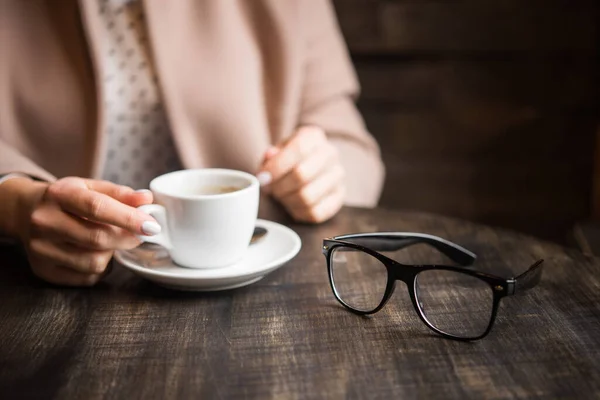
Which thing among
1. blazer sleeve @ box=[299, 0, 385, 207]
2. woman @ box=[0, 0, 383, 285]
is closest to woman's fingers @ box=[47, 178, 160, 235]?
woman @ box=[0, 0, 383, 285]

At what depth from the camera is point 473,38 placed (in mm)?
1729

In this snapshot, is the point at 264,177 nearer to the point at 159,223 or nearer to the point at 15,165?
the point at 159,223

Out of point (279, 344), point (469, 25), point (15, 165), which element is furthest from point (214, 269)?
point (469, 25)

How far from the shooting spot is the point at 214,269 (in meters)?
0.78

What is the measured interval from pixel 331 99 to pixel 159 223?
23.3 inches

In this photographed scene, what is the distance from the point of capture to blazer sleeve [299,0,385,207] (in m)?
1.24

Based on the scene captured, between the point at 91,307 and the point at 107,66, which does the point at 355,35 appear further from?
the point at 91,307

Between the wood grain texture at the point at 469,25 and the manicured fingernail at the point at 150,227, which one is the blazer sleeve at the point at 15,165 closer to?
the manicured fingernail at the point at 150,227

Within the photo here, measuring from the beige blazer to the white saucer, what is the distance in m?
0.32

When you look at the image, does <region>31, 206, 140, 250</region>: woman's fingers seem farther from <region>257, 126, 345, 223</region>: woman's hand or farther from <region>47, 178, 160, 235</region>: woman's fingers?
<region>257, 126, 345, 223</region>: woman's hand

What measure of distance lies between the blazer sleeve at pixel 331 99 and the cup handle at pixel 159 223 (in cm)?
51

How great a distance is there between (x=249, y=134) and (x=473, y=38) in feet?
2.69

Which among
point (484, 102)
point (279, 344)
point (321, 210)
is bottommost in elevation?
point (484, 102)

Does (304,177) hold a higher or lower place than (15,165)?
lower
